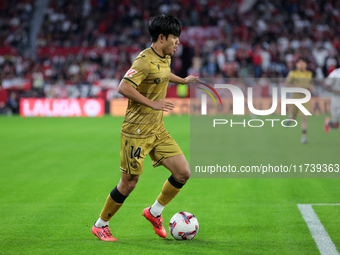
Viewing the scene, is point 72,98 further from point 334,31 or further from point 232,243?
point 232,243

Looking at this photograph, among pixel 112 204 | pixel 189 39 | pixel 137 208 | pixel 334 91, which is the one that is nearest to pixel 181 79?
pixel 112 204

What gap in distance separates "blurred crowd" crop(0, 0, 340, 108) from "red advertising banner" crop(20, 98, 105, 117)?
2.69 meters

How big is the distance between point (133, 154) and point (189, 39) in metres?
23.4

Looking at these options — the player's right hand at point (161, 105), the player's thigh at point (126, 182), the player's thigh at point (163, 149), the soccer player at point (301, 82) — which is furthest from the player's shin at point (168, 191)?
the soccer player at point (301, 82)

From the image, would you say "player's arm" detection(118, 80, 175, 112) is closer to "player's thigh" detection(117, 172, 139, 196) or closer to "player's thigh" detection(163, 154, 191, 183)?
"player's thigh" detection(163, 154, 191, 183)

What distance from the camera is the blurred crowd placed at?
24.4 m

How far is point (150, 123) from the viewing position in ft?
14.6

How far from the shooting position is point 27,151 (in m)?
10.9

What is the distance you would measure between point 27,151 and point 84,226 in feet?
21.2

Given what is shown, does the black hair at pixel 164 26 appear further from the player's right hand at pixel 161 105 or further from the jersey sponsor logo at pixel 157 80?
the player's right hand at pixel 161 105

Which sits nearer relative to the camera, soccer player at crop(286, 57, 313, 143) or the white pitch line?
the white pitch line

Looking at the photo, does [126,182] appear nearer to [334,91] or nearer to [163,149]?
[163,149]

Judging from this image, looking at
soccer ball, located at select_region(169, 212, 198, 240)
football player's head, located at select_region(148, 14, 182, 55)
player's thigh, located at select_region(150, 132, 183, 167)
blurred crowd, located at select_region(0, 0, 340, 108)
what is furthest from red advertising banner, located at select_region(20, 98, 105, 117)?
football player's head, located at select_region(148, 14, 182, 55)

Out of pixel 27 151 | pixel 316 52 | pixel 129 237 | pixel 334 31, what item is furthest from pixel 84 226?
pixel 334 31
